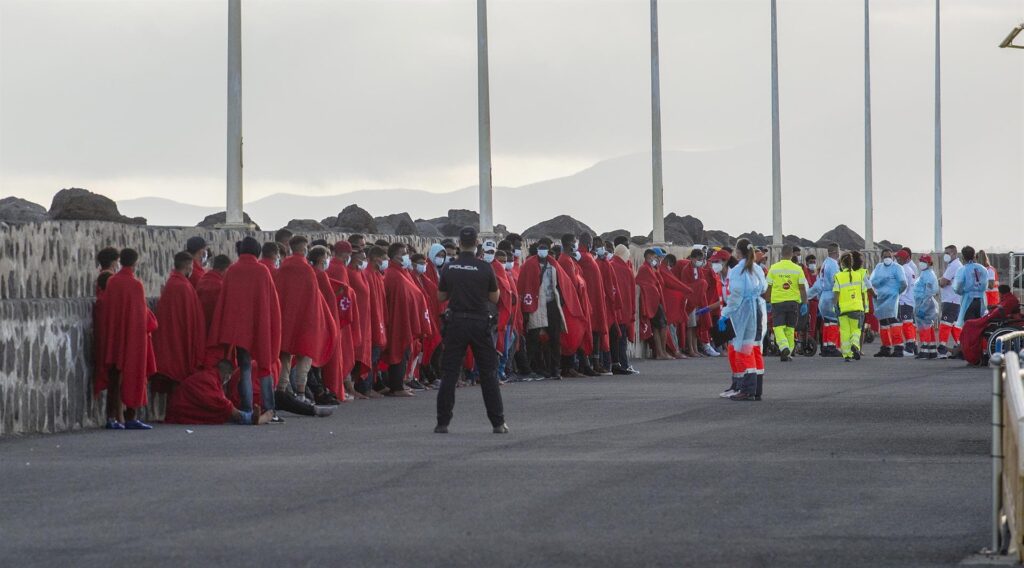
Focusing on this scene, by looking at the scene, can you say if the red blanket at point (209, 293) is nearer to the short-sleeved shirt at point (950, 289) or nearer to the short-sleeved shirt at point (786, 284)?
the short-sleeved shirt at point (786, 284)

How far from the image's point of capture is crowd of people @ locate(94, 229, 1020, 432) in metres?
18.3

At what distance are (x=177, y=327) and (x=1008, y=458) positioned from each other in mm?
10938

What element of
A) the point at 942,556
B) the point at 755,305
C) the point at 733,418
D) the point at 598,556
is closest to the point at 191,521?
the point at 598,556

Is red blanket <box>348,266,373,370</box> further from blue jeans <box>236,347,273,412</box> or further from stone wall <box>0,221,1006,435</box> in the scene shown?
blue jeans <box>236,347,273,412</box>

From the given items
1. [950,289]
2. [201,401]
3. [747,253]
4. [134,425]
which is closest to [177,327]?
[201,401]

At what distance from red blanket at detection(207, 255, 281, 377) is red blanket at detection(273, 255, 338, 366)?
3.59ft

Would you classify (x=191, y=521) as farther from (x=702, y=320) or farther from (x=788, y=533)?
(x=702, y=320)

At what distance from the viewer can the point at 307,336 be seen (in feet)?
64.5

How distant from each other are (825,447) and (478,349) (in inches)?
141

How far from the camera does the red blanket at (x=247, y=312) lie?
18281 millimetres

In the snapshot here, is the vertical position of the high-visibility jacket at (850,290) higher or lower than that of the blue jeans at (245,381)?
higher

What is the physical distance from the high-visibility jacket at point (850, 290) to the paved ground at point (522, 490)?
12166 millimetres

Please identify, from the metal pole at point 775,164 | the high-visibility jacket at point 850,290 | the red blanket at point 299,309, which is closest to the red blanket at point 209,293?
the red blanket at point 299,309

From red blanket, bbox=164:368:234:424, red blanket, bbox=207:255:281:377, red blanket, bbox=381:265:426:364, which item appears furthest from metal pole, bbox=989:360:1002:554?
red blanket, bbox=381:265:426:364
